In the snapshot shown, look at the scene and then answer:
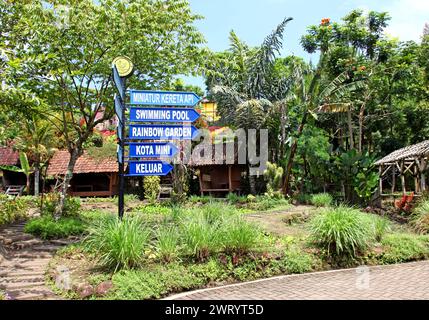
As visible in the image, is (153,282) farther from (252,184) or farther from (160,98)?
(252,184)

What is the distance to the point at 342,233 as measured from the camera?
311 inches

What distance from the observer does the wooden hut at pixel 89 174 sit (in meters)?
23.7

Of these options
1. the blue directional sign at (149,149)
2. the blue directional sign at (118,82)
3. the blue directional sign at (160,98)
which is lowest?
the blue directional sign at (149,149)

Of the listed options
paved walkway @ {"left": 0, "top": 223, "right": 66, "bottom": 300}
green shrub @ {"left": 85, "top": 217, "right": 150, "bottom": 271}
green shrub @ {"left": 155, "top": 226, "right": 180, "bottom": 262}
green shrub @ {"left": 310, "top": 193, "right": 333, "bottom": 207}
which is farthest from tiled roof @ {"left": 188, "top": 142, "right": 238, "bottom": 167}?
green shrub @ {"left": 85, "top": 217, "right": 150, "bottom": 271}

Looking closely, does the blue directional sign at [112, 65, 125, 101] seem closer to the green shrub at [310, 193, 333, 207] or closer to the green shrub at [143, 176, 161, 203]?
the green shrub at [310, 193, 333, 207]

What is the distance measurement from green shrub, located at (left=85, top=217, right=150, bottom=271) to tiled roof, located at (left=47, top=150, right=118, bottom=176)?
1674cm

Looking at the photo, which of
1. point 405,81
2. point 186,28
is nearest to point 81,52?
point 186,28

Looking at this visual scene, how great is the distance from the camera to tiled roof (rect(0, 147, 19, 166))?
25.0 m

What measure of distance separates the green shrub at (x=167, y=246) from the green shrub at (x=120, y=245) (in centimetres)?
28

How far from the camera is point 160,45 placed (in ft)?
37.1

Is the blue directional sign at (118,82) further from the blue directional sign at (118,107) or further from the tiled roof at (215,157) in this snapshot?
the tiled roof at (215,157)

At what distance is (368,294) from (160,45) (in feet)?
27.6

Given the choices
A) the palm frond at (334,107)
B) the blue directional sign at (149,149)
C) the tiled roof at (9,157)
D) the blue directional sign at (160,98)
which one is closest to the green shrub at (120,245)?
the blue directional sign at (149,149)
